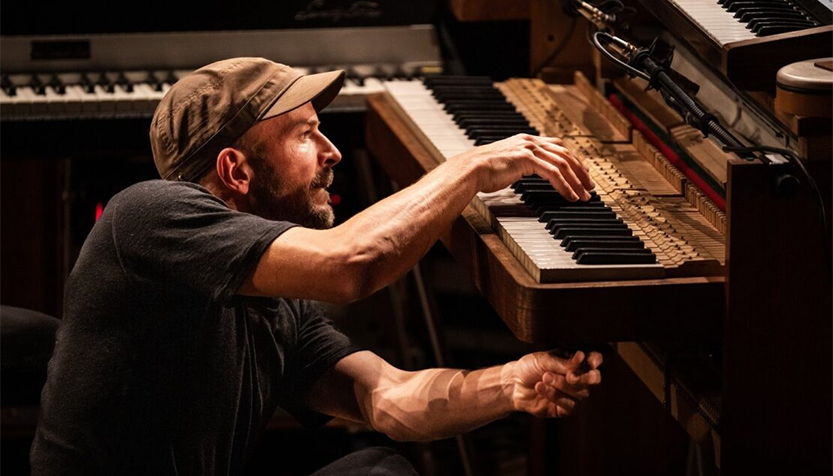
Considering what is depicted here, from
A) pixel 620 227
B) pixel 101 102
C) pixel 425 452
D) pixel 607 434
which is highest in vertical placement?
pixel 620 227

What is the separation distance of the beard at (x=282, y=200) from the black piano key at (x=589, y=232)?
439mm

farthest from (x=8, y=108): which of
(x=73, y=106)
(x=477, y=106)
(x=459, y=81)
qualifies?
(x=477, y=106)

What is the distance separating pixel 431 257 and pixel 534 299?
238cm

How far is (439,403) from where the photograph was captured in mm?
2416

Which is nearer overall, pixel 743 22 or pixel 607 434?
pixel 743 22

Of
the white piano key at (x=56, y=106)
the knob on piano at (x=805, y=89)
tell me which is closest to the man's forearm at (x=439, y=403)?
the knob on piano at (x=805, y=89)

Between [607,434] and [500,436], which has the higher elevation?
[607,434]

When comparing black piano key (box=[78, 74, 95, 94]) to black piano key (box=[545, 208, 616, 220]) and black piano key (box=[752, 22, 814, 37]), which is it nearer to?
black piano key (box=[545, 208, 616, 220])

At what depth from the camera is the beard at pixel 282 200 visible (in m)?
2.39

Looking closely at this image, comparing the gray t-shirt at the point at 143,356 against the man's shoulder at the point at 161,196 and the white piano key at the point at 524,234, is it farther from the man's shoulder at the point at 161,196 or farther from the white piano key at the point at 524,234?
the white piano key at the point at 524,234

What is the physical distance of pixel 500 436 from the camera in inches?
165

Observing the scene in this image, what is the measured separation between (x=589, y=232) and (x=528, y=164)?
17cm

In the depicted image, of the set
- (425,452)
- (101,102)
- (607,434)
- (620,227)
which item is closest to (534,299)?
(620,227)

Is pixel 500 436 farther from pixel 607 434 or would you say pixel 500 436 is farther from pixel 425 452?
pixel 607 434
